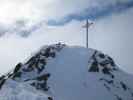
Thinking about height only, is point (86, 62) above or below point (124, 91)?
above

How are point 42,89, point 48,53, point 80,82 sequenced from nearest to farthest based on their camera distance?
1. point 42,89
2. point 80,82
3. point 48,53

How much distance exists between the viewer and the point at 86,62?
116250 mm

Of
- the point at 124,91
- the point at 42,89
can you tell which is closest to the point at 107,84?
the point at 124,91

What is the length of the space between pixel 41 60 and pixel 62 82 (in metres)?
14.6

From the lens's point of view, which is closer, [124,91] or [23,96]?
[23,96]

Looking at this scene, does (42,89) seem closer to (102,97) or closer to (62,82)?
(62,82)

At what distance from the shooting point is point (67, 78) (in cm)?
10650

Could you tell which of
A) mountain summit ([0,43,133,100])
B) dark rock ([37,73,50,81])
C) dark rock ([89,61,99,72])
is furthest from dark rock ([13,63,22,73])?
dark rock ([89,61,99,72])

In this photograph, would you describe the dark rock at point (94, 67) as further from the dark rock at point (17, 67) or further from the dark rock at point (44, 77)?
the dark rock at point (17, 67)

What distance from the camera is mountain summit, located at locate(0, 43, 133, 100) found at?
94.8 meters

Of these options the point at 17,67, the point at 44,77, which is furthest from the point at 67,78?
the point at 17,67

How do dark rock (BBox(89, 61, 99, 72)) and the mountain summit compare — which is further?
dark rock (BBox(89, 61, 99, 72))

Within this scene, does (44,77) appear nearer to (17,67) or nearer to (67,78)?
(67,78)

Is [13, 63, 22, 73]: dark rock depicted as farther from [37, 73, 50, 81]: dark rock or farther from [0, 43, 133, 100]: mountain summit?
[37, 73, 50, 81]: dark rock
